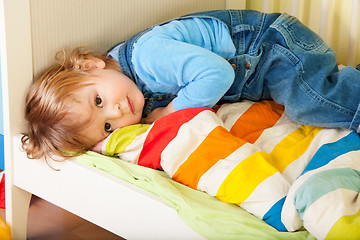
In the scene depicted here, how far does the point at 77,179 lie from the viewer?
3.40 ft

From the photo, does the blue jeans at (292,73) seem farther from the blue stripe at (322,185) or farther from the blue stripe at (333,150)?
the blue stripe at (322,185)

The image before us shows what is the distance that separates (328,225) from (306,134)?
1.18 feet

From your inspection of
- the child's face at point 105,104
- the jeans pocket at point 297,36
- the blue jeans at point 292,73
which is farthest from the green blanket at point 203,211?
the jeans pocket at point 297,36

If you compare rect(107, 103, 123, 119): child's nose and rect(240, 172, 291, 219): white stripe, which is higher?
rect(107, 103, 123, 119): child's nose

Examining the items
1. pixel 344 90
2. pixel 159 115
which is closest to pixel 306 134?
pixel 344 90

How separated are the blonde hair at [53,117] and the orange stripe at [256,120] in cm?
35

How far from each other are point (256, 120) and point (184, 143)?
0.80 ft

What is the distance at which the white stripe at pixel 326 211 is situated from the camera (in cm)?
78

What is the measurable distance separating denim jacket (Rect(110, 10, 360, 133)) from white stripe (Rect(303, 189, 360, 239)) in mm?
309

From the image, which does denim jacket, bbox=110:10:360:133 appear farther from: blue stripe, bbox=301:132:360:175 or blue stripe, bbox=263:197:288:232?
blue stripe, bbox=263:197:288:232

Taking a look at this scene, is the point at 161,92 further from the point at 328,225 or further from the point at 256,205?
the point at 328,225

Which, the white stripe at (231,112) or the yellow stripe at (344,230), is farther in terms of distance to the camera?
the white stripe at (231,112)

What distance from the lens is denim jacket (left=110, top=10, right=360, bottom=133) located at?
1.10 meters

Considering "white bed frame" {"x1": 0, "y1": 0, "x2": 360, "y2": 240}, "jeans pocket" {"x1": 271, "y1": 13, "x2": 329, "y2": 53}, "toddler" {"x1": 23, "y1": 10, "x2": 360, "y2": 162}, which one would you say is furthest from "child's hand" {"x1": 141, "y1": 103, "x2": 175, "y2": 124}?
"jeans pocket" {"x1": 271, "y1": 13, "x2": 329, "y2": 53}
